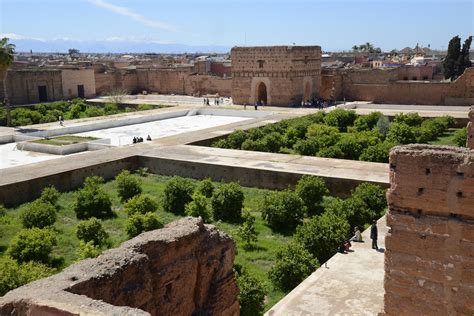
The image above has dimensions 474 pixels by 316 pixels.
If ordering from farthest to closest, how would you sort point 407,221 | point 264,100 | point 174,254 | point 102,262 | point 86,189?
point 264,100 → point 86,189 → point 407,221 → point 174,254 → point 102,262

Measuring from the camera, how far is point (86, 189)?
13125 millimetres

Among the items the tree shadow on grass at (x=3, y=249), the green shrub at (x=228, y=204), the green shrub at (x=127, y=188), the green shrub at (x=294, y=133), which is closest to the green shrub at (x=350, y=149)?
the green shrub at (x=294, y=133)

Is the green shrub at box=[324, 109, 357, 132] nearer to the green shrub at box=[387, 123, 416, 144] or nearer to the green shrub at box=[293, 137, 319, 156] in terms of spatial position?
the green shrub at box=[387, 123, 416, 144]

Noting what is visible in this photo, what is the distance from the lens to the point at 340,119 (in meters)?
23.1

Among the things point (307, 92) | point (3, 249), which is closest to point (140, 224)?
point (3, 249)

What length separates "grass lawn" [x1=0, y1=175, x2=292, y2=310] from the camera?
992 centimetres

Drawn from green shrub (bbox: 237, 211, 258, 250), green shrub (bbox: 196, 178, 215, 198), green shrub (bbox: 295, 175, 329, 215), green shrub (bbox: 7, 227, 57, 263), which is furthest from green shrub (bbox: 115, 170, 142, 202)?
green shrub (bbox: 295, 175, 329, 215)

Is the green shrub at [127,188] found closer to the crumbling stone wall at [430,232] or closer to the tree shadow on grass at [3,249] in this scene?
the tree shadow on grass at [3,249]

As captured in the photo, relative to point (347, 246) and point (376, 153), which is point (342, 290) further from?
point (376, 153)

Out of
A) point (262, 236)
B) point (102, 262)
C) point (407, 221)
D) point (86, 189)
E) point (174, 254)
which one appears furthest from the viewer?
point (86, 189)

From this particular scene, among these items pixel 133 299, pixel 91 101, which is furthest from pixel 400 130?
pixel 91 101

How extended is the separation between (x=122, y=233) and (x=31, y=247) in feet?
7.49

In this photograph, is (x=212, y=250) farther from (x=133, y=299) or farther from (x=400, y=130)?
(x=400, y=130)

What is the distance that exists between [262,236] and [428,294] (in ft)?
17.1
